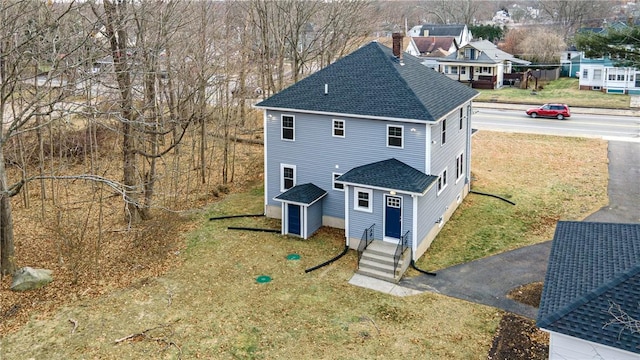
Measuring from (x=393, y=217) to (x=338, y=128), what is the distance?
429 centimetres

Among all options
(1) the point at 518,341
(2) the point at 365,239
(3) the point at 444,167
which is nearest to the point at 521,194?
(3) the point at 444,167

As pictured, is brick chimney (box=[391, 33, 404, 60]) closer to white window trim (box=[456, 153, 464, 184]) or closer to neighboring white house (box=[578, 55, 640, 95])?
white window trim (box=[456, 153, 464, 184])

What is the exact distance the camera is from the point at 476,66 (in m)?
57.5

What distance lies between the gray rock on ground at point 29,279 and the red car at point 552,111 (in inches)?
1510

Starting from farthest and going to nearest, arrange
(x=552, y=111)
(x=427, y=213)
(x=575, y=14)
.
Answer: (x=575, y=14), (x=552, y=111), (x=427, y=213)

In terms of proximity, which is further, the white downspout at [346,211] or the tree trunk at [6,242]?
the white downspout at [346,211]

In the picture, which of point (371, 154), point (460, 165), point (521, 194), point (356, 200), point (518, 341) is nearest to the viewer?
point (518, 341)

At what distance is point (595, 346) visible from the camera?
34.0 feet

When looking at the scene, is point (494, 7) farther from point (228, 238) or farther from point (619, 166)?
point (228, 238)

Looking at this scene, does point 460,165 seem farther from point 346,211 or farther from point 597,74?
point 597,74

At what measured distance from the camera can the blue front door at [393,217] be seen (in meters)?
18.5

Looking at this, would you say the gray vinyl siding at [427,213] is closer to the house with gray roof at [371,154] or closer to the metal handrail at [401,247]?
the house with gray roof at [371,154]

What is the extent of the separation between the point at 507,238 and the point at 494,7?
18663cm

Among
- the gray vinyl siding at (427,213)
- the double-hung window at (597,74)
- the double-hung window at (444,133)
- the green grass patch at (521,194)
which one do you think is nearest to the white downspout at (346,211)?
the gray vinyl siding at (427,213)
